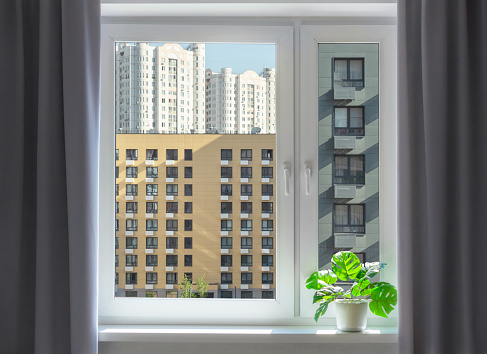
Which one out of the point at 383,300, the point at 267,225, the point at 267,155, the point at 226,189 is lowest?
the point at 383,300

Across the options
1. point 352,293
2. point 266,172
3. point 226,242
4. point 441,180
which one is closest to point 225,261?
point 226,242

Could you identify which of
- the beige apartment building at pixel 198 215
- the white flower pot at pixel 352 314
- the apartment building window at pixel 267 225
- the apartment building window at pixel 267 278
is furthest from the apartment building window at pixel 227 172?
the white flower pot at pixel 352 314

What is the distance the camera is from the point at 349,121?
202cm

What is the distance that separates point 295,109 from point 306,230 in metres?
0.53

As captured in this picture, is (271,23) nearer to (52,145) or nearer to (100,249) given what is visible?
(52,145)

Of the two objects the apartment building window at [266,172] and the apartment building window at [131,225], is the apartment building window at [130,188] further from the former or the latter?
the apartment building window at [266,172]

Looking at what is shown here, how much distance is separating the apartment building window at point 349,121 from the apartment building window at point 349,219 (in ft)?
1.06

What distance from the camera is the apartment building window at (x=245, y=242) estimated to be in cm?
201

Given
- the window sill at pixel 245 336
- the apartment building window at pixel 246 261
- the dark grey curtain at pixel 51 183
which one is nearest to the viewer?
the dark grey curtain at pixel 51 183

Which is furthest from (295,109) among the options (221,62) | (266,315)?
(266,315)

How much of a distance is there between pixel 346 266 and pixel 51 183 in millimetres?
1191

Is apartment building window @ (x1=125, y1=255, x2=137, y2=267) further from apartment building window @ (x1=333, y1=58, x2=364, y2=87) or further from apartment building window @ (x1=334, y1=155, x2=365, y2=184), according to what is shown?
apartment building window @ (x1=333, y1=58, x2=364, y2=87)

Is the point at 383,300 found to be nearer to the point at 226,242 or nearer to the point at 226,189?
the point at 226,242

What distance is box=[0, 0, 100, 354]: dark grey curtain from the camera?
5.65 ft
